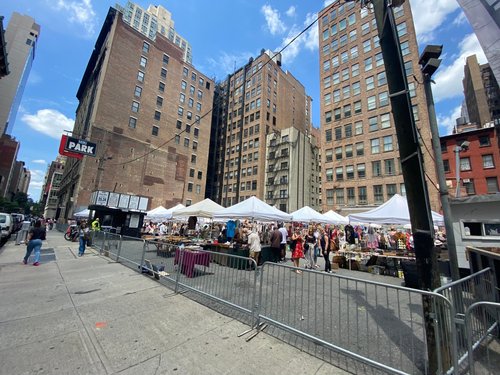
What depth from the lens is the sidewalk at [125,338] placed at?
3.13m

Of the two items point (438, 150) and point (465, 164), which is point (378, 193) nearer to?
point (465, 164)

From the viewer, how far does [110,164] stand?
39781 mm

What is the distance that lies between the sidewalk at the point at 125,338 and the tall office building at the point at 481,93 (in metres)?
62.6

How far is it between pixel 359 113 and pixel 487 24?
4121 cm

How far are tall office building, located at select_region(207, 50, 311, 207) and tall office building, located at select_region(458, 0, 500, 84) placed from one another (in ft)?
164

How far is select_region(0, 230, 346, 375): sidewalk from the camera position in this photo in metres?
3.13

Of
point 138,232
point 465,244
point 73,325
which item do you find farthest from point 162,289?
point 138,232

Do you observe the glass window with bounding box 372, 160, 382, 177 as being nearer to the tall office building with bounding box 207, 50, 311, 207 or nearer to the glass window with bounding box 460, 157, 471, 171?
the glass window with bounding box 460, 157, 471, 171

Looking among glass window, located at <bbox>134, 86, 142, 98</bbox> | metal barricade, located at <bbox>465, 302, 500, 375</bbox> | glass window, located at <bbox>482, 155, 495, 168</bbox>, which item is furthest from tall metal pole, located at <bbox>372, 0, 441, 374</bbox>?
glass window, located at <bbox>134, 86, 142, 98</bbox>

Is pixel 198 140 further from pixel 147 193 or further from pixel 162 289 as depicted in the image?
pixel 162 289

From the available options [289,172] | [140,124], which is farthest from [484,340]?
[140,124]

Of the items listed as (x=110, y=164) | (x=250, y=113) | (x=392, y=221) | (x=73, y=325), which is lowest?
(x=73, y=325)

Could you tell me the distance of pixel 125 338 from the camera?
3.85 m

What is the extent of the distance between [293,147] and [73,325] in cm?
5313
